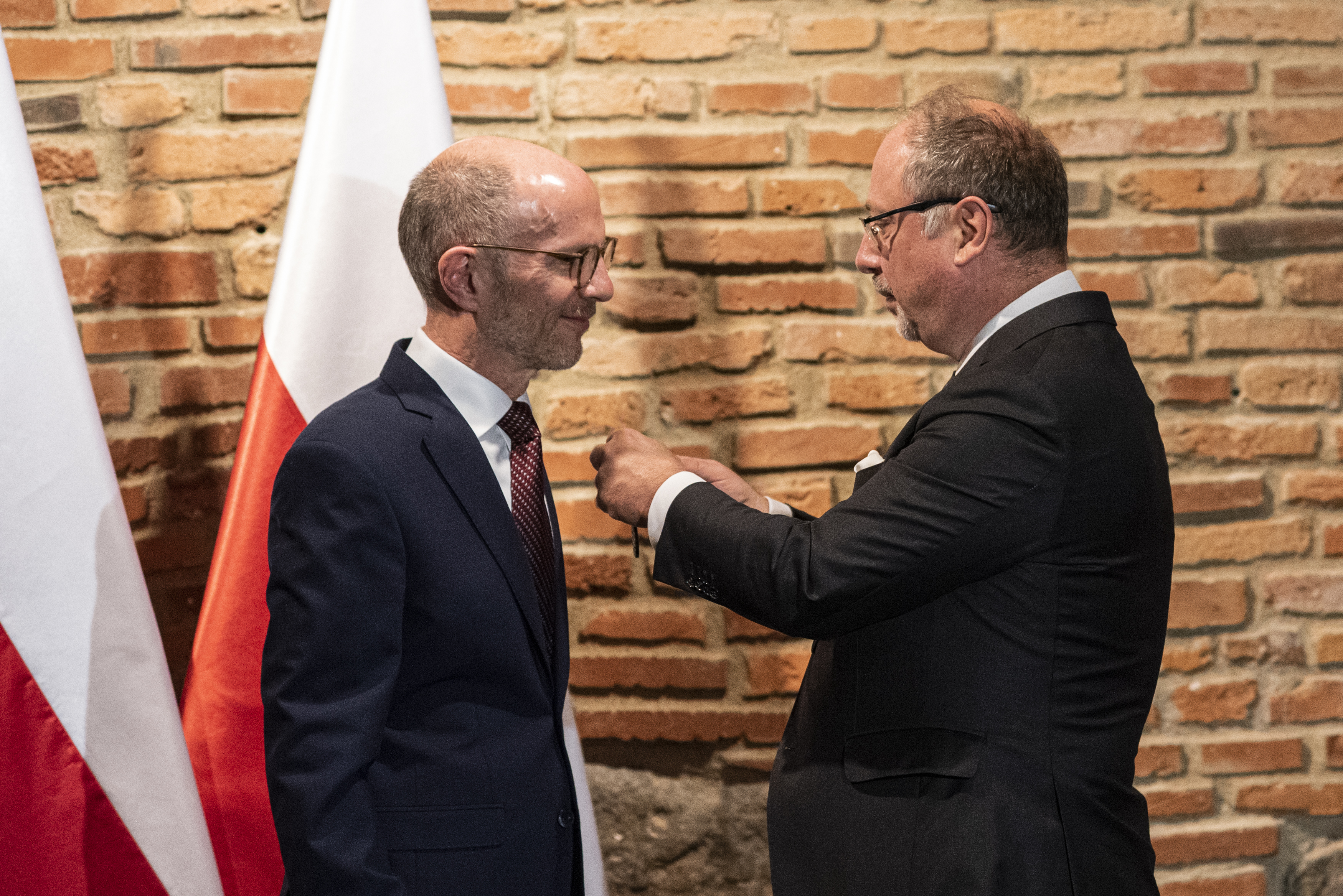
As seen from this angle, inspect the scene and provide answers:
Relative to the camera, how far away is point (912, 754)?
1182mm

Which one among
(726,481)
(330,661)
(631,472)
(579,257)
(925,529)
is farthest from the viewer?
(726,481)

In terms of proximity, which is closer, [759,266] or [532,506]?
[532,506]

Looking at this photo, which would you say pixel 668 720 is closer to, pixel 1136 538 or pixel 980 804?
pixel 980 804

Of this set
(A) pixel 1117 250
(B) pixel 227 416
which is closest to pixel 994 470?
(A) pixel 1117 250

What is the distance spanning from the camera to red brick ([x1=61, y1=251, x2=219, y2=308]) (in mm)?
1809

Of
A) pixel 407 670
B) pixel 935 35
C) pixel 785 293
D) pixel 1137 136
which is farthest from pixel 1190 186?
pixel 407 670

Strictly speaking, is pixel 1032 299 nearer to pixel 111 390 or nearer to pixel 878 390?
pixel 878 390

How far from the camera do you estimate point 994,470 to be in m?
1.12

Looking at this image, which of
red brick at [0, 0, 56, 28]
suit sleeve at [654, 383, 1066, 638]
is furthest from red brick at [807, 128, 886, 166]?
red brick at [0, 0, 56, 28]

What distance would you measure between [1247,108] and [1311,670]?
1.10m

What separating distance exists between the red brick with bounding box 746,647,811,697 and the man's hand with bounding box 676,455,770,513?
1.59 feet

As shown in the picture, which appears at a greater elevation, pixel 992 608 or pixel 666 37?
pixel 666 37

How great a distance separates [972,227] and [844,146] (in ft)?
2.15

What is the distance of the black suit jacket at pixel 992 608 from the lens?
113 cm
